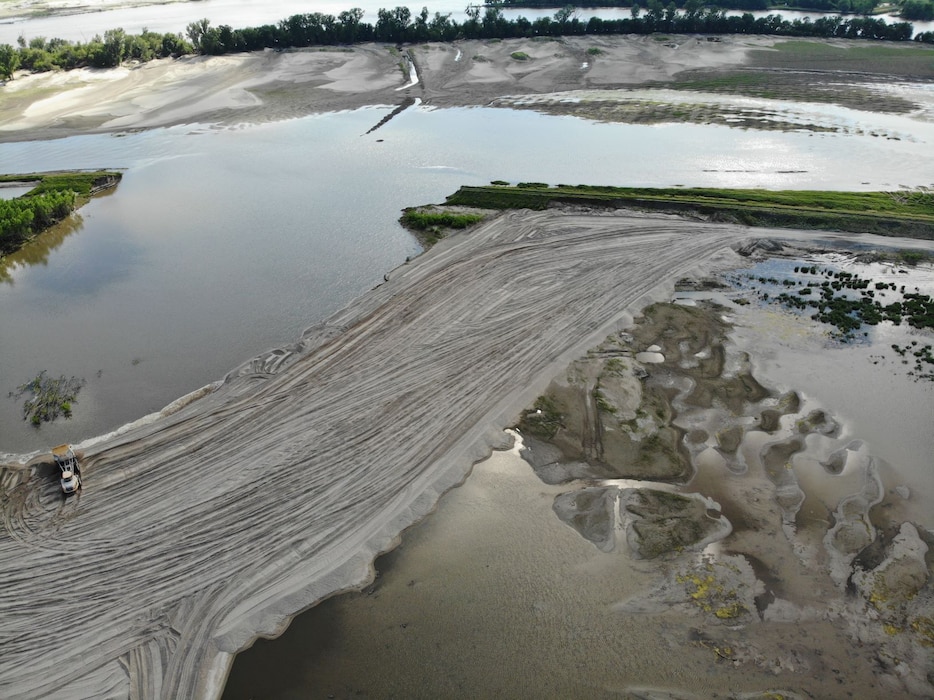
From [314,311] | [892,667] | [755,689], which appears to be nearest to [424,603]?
[755,689]

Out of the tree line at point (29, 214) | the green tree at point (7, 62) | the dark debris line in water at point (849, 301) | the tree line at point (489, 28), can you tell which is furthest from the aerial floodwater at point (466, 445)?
the tree line at point (489, 28)

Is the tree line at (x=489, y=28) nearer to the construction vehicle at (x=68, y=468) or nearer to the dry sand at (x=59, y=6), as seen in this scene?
the dry sand at (x=59, y=6)

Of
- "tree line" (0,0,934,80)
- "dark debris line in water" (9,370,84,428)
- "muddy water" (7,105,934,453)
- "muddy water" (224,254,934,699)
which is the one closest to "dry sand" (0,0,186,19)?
"tree line" (0,0,934,80)

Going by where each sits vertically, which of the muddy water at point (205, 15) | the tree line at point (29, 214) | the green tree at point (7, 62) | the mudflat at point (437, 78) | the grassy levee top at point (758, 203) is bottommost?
the grassy levee top at point (758, 203)

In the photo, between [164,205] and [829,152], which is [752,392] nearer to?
[829,152]

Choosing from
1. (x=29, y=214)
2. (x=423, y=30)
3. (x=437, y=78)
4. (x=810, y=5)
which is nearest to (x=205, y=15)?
(x=423, y=30)
